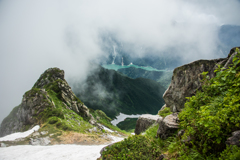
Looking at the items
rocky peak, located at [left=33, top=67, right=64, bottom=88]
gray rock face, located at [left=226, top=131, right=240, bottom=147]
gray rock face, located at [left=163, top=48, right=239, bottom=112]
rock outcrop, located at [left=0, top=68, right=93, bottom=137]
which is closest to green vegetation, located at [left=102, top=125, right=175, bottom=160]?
gray rock face, located at [left=226, top=131, right=240, bottom=147]

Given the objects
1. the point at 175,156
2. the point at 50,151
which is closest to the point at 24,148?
the point at 50,151

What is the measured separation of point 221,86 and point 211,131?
2407 millimetres

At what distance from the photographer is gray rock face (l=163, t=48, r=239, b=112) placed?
9.75 metres

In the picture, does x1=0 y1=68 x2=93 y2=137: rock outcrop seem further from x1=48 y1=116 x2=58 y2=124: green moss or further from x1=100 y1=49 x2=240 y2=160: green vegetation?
x1=100 y1=49 x2=240 y2=160: green vegetation

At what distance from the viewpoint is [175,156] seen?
5012 millimetres

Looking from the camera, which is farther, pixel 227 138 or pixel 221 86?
pixel 221 86

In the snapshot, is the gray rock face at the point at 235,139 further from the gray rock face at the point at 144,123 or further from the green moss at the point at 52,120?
the green moss at the point at 52,120

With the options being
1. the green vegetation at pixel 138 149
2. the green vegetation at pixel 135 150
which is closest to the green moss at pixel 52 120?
the green vegetation at pixel 138 149

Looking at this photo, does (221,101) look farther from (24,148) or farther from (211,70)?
(24,148)

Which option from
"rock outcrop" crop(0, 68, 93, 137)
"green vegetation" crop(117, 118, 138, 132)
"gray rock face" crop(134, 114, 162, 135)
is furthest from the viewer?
"green vegetation" crop(117, 118, 138, 132)

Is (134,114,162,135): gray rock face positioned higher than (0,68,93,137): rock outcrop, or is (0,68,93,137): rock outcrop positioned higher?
(0,68,93,137): rock outcrop

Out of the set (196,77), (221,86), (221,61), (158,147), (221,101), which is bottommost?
(158,147)

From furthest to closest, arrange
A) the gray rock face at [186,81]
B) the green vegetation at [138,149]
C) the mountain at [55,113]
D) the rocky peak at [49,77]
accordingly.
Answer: the rocky peak at [49,77] < the mountain at [55,113] < the gray rock face at [186,81] < the green vegetation at [138,149]

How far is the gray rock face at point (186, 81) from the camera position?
9.75 meters
